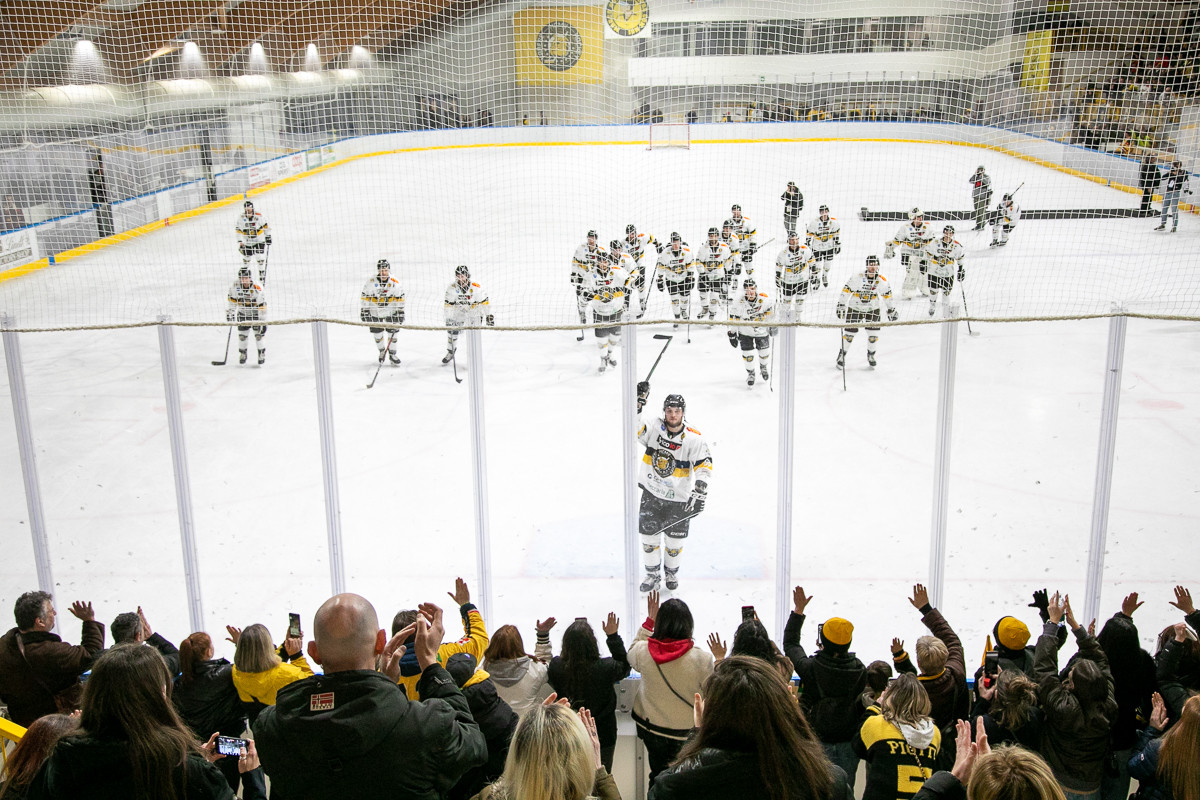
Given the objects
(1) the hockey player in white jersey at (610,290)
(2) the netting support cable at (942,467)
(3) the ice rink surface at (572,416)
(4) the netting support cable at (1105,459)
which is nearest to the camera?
(4) the netting support cable at (1105,459)

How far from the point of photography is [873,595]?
205 inches

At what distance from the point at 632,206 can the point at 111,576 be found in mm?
6829

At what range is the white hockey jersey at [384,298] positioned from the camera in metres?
8.80

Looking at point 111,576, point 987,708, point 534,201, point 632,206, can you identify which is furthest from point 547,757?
point 632,206

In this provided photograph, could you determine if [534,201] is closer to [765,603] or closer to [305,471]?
[305,471]

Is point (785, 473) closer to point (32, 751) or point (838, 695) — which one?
point (838, 695)

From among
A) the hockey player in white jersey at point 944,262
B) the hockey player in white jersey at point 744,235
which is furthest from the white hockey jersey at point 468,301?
the hockey player in white jersey at point 944,262

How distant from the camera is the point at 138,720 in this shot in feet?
6.50

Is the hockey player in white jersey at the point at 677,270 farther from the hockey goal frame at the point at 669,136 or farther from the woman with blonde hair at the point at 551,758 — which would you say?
→ the woman with blonde hair at the point at 551,758

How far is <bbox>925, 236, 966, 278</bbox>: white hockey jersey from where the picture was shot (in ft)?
31.9

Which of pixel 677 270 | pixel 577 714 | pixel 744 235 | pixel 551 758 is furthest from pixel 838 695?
pixel 744 235

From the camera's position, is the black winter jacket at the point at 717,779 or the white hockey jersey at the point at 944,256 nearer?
→ the black winter jacket at the point at 717,779

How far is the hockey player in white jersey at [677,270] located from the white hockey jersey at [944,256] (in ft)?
8.53

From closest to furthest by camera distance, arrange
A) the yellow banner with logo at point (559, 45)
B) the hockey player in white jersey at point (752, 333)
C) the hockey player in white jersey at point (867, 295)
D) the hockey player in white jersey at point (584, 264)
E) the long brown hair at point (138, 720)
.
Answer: the long brown hair at point (138, 720) < the yellow banner with logo at point (559, 45) < the hockey player in white jersey at point (752, 333) < the hockey player in white jersey at point (867, 295) < the hockey player in white jersey at point (584, 264)
